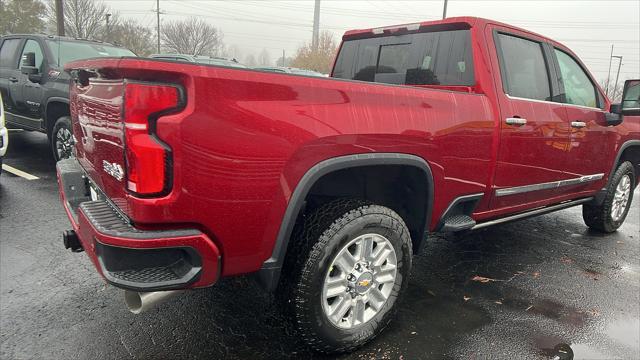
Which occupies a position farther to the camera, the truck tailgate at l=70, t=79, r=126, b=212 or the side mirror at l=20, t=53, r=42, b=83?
the side mirror at l=20, t=53, r=42, b=83

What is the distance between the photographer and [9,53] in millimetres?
6840

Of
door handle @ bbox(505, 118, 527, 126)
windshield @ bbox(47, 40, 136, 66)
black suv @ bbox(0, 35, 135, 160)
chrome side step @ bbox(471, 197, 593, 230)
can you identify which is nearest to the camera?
door handle @ bbox(505, 118, 527, 126)

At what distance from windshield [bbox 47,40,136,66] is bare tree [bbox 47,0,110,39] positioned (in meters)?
32.5

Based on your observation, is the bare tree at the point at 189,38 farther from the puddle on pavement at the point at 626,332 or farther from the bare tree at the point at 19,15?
the puddle on pavement at the point at 626,332

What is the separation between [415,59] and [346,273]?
6.19ft

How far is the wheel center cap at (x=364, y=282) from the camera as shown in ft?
7.58

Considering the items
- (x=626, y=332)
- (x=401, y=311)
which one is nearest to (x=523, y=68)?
(x=626, y=332)

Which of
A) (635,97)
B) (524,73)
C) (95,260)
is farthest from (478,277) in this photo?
(95,260)

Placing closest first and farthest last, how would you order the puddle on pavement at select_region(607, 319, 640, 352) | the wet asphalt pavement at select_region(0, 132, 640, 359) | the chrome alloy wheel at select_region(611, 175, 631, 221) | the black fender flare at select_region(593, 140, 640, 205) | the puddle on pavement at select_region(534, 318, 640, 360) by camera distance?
the wet asphalt pavement at select_region(0, 132, 640, 359)
the puddle on pavement at select_region(534, 318, 640, 360)
the puddle on pavement at select_region(607, 319, 640, 352)
the black fender flare at select_region(593, 140, 640, 205)
the chrome alloy wheel at select_region(611, 175, 631, 221)

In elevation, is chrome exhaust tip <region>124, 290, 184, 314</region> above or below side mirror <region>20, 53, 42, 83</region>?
below

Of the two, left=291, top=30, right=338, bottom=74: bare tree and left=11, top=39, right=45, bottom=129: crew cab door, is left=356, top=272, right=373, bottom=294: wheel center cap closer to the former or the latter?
left=11, top=39, right=45, bottom=129: crew cab door

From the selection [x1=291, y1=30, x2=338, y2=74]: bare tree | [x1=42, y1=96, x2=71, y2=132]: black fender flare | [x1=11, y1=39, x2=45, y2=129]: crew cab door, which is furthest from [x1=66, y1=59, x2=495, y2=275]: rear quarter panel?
[x1=291, y1=30, x2=338, y2=74]: bare tree

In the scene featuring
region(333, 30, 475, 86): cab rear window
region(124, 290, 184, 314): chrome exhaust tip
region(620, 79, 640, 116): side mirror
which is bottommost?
region(124, 290, 184, 314): chrome exhaust tip

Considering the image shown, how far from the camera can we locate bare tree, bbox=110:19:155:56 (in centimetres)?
3895
